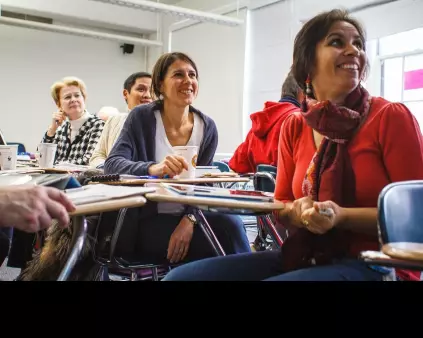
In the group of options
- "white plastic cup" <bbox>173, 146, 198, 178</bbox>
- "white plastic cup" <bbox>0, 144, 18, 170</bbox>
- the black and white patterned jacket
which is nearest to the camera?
"white plastic cup" <bbox>173, 146, 198, 178</bbox>

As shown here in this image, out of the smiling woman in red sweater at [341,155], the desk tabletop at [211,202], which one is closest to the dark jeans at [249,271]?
the smiling woman in red sweater at [341,155]

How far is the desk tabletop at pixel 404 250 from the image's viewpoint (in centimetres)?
72

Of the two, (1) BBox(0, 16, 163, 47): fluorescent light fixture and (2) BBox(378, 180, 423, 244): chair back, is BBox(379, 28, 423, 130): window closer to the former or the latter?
(2) BBox(378, 180, 423, 244): chair back

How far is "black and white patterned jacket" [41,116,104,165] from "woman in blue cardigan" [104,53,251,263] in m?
0.06

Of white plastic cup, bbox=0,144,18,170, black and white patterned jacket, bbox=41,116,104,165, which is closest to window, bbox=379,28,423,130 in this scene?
black and white patterned jacket, bbox=41,116,104,165

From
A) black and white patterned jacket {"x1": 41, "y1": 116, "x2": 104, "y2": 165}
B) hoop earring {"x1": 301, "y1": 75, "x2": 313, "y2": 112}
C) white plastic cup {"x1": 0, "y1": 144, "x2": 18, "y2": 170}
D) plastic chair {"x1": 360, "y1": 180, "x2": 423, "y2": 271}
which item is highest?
hoop earring {"x1": 301, "y1": 75, "x2": 313, "y2": 112}

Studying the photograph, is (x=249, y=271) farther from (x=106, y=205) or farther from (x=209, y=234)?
(x=106, y=205)

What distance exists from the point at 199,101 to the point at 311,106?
1.70 feet

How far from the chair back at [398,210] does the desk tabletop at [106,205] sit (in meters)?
0.38

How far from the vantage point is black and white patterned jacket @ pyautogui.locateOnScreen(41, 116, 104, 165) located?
1338 mm
